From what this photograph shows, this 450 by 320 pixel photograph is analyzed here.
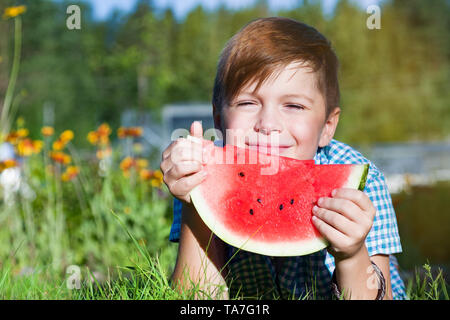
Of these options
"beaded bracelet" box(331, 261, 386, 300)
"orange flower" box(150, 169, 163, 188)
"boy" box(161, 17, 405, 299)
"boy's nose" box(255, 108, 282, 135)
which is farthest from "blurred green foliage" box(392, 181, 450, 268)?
"boy's nose" box(255, 108, 282, 135)

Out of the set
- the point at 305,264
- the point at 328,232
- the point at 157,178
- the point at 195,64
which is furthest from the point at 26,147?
the point at 195,64

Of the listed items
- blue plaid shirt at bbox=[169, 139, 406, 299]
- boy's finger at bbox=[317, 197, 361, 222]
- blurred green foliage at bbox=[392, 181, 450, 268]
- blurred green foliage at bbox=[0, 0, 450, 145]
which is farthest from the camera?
blurred green foliage at bbox=[0, 0, 450, 145]

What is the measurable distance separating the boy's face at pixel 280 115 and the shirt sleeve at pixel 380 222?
330mm

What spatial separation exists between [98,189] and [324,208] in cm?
270

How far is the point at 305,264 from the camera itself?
199cm

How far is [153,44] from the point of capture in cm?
1853

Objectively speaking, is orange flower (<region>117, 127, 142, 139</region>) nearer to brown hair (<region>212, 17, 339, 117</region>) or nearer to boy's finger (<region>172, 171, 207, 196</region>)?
brown hair (<region>212, 17, 339, 117</region>)

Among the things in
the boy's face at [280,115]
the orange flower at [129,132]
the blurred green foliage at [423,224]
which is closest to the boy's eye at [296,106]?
the boy's face at [280,115]

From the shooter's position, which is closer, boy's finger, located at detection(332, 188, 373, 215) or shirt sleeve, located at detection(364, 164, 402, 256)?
boy's finger, located at detection(332, 188, 373, 215)

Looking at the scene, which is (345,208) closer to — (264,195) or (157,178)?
(264,195)

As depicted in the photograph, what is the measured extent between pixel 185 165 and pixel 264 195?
1.20 feet

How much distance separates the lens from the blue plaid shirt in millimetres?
1898

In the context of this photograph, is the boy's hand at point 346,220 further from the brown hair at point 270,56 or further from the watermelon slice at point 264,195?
the brown hair at point 270,56
